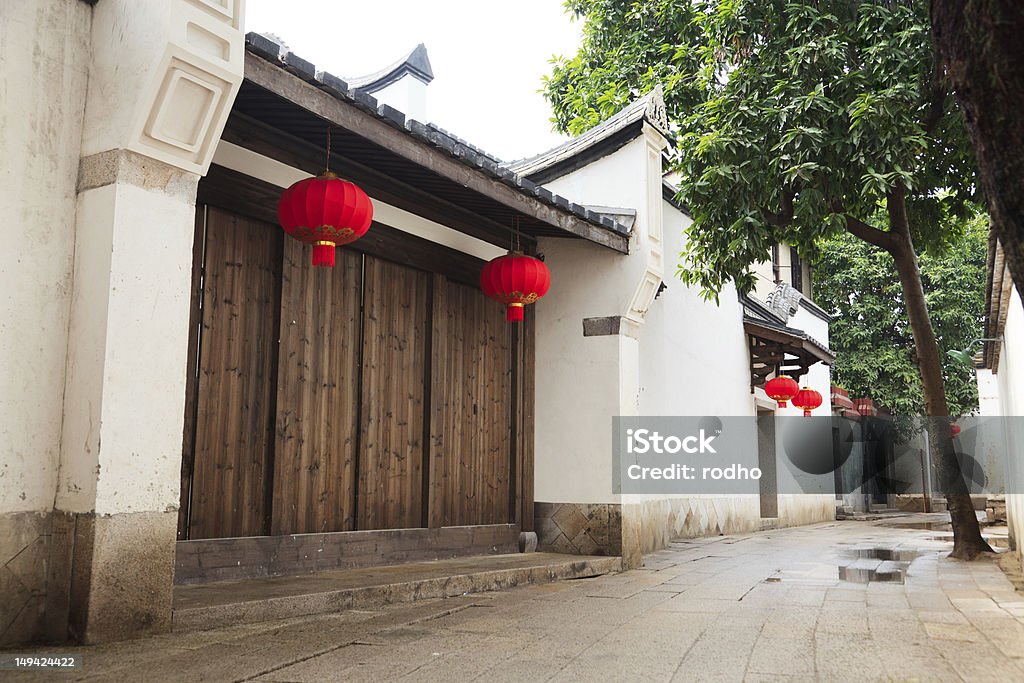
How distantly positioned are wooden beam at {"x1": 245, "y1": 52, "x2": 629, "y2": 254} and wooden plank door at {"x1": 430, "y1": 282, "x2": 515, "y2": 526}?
119 centimetres

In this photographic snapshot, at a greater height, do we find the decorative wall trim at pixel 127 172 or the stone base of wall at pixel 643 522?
the decorative wall trim at pixel 127 172

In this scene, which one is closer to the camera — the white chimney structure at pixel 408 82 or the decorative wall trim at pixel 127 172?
the decorative wall trim at pixel 127 172

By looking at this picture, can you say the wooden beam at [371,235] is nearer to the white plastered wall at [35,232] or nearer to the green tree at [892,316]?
the white plastered wall at [35,232]

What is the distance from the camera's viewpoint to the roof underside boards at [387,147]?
5.19 meters

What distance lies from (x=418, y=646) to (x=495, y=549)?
3952 millimetres

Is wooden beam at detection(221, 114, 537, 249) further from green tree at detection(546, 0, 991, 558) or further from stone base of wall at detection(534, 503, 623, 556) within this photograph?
stone base of wall at detection(534, 503, 623, 556)

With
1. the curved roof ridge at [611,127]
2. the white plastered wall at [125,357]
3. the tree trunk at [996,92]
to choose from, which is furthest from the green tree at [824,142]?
the white plastered wall at [125,357]

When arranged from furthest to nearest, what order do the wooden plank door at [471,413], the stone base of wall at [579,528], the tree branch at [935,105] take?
1. the stone base of wall at [579,528]
2. the tree branch at [935,105]
3. the wooden plank door at [471,413]

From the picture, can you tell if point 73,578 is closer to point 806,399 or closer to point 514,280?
point 514,280

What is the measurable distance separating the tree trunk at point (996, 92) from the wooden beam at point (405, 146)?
3768 millimetres

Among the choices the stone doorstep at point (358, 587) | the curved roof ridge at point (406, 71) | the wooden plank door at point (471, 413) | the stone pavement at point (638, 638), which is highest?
the curved roof ridge at point (406, 71)

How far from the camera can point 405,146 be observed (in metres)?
6.14

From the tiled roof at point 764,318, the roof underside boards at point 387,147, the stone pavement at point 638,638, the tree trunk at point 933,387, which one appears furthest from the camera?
the tiled roof at point 764,318

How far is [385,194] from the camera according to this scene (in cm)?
725
